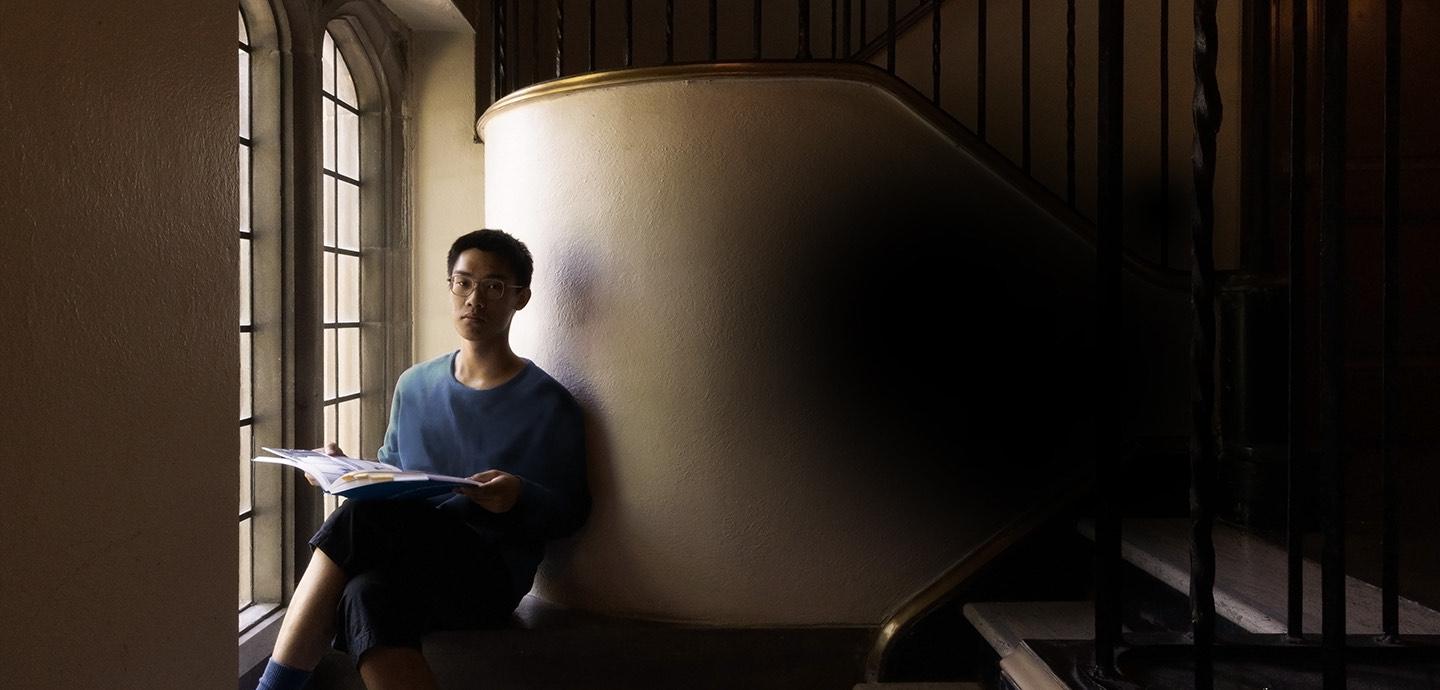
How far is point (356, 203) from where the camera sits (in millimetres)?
3236

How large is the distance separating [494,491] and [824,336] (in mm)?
808

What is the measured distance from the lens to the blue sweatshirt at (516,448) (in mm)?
2252

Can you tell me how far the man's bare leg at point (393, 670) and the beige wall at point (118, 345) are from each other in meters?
0.63

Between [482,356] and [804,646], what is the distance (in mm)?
1021

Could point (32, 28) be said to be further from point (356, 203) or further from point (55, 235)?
point (356, 203)

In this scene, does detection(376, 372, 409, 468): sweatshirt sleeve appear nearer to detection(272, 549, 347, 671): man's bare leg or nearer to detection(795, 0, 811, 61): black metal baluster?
detection(272, 549, 347, 671): man's bare leg

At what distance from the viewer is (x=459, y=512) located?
2186 millimetres

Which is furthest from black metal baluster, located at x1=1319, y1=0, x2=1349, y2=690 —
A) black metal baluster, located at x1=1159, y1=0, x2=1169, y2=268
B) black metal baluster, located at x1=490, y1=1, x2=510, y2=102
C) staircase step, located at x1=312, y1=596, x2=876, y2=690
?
black metal baluster, located at x1=490, y1=1, x2=510, y2=102

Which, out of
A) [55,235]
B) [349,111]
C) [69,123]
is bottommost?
[55,235]

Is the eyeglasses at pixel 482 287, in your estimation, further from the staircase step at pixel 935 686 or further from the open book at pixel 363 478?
the staircase step at pixel 935 686

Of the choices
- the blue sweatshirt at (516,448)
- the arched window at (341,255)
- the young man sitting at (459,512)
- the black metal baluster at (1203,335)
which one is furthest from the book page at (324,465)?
the black metal baluster at (1203,335)

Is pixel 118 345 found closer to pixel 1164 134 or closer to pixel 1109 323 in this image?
pixel 1109 323

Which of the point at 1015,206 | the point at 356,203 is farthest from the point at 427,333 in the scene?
the point at 1015,206

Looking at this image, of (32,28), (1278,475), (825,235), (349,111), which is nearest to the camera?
(32,28)
